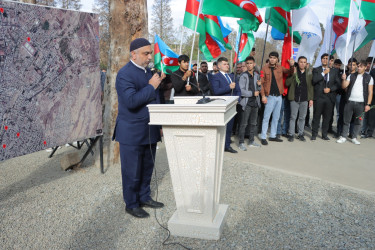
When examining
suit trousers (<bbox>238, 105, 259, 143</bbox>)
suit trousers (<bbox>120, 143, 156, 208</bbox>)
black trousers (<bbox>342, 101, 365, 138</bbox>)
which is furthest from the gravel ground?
black trousers (<bbox>342, 101, 365, 138</bbox>)

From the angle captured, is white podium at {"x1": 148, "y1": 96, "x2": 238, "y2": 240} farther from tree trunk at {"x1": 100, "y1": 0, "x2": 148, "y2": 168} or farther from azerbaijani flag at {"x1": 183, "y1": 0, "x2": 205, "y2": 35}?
azerbaijani flag at {"x1": 183, "y1": 0, "x2": 205, "y2": 35}

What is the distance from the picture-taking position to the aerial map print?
11.3 ft

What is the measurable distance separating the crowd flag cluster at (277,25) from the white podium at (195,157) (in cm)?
269

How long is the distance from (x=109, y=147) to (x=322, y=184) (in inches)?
142

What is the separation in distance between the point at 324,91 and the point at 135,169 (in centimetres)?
608

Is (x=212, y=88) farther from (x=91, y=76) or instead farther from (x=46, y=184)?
(x=46, y=184)

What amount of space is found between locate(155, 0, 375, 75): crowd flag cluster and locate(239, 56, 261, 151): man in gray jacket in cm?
39

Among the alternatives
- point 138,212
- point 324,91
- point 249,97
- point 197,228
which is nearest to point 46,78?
point 138,212

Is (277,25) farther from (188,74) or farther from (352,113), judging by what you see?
(352,113)

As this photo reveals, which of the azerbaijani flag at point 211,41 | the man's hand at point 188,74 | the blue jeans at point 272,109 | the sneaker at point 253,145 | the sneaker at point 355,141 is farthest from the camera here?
the sneaker at point 355,141

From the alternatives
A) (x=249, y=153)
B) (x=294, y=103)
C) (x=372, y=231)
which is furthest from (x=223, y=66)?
(x=372, y=231)

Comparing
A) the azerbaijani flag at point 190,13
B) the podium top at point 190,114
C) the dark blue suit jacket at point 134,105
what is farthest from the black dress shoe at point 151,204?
the azerbaijani flag at point 190,13

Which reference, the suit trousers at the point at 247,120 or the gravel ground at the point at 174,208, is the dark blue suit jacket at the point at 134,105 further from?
the suit trousers at the point at 247,120

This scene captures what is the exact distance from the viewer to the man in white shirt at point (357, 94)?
291 inches
